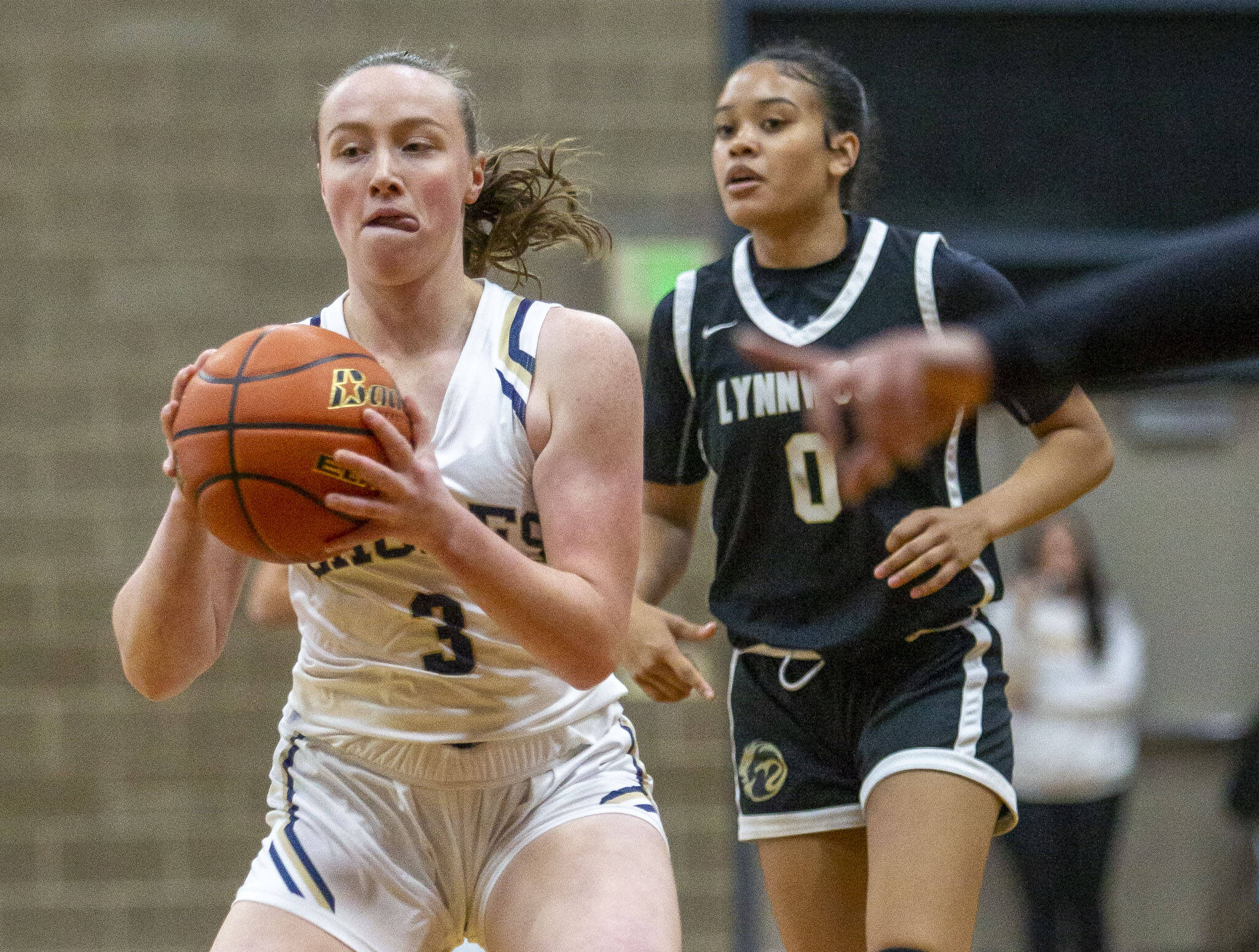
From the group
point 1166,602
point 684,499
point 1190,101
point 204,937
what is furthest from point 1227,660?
point 204,937

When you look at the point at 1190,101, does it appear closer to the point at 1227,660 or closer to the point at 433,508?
the point at 1227,660

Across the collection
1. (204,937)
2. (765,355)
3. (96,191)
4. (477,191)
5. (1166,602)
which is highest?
(96,191)

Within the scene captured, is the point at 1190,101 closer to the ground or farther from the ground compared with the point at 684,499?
farther from the ground

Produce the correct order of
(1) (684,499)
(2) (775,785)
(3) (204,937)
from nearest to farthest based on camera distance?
(2) (775,785) → (1) (684,499) → (3) (204,937)

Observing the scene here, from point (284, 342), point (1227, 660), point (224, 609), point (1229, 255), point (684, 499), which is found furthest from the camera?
point (1227, 660)

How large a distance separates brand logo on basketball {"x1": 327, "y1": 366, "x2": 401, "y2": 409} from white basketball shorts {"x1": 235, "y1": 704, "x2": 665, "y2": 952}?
0.55m

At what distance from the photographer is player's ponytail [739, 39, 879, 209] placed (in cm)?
295

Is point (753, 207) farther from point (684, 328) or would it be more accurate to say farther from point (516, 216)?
point (516, 216)

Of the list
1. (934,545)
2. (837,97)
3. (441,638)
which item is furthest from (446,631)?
(837,97)

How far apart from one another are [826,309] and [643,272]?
7.98 feet

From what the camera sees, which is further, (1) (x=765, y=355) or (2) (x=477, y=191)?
(2) (x=477, y=191)

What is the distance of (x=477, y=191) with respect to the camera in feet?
8.04

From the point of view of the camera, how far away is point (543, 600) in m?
1.97

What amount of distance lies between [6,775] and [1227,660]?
4496 mm
